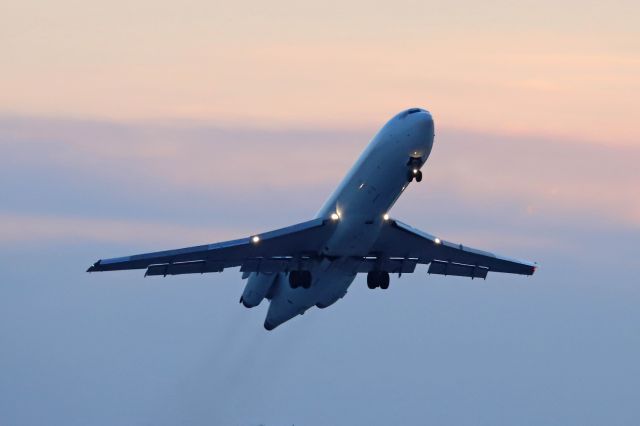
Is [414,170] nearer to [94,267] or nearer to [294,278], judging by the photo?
[294,278]

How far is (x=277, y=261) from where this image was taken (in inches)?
3091

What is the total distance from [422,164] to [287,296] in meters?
14.7

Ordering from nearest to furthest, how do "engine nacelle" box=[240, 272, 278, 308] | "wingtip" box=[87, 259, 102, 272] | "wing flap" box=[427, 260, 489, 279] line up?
"wingtip" box=[87, 259, 102, 272], "engine nacelle" box=[240, 272, 278, 308], "wing flap" box=[427, 260, 489, 279]

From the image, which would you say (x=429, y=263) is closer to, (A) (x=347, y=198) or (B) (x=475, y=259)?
(B) (x=475, y=259)

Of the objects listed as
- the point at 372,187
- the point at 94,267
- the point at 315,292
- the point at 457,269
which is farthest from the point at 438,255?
the point at 94,267

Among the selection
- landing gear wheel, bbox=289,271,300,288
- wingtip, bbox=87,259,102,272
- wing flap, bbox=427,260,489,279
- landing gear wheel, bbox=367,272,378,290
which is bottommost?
wingtip, bbox=87,259,102,272

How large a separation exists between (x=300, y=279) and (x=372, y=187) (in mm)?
9611

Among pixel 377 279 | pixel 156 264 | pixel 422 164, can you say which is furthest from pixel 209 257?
pixel 422 164

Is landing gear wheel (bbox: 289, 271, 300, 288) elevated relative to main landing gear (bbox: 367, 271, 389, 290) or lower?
lower

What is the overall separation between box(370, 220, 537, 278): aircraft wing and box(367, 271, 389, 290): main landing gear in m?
1.07

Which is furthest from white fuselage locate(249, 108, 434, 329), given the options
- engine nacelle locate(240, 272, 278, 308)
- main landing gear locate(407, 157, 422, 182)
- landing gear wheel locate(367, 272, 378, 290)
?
engine nacelle locate(240, 272, 278, 308)

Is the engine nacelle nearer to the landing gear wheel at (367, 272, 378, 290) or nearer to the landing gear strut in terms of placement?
the landing gear wheel at (367, 272, 378, 290)

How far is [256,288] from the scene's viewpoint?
82.1 meters

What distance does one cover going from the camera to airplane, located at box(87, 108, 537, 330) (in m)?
70.2
